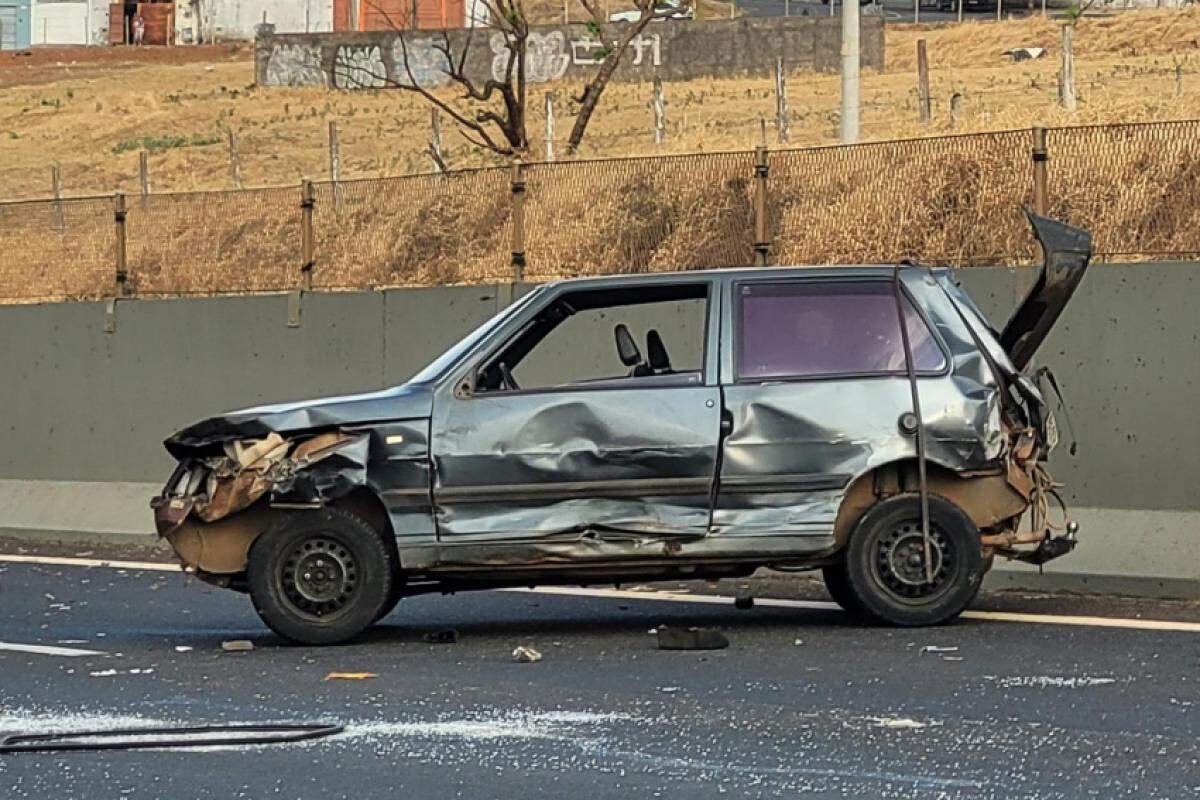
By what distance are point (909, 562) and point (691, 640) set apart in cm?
116

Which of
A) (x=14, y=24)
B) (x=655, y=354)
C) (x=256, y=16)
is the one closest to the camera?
(x=655, y=354)

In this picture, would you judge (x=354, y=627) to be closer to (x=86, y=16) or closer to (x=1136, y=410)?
(x=1136, y=410)

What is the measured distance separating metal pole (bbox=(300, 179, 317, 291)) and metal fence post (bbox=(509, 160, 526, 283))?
74.0 inches

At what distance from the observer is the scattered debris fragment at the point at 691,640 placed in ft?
33.9

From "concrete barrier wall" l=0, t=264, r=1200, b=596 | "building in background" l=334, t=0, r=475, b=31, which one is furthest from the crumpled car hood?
"building in background" l=334, t=0, r=475, b=31

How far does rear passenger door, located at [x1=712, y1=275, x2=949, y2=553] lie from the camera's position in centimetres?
1048

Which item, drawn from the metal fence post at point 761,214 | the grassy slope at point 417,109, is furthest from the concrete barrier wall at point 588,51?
the metal fence post at point 761,214

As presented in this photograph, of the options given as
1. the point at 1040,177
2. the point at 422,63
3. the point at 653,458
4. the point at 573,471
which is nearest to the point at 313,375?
the point at 1040,177

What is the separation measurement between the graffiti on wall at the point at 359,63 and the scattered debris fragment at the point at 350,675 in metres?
50.2

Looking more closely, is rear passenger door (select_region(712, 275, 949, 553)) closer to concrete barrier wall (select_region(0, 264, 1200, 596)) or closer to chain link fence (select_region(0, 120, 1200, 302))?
concrete barrier wall (select_region(0, 264, 1200, 596))

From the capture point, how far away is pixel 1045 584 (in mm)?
12242

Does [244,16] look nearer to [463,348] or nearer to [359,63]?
[359,63]

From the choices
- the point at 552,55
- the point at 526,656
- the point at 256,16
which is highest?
the point at 256,16

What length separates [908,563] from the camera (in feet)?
34.6
